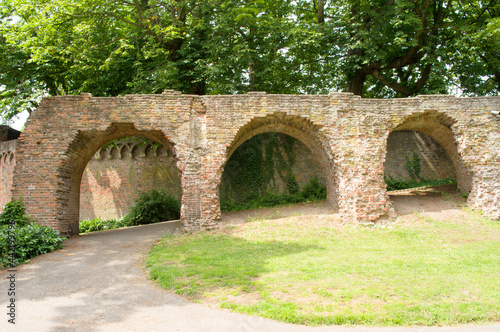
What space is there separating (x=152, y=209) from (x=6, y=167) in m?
9.72

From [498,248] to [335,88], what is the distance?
1180cm

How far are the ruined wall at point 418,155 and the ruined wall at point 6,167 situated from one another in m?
20.4

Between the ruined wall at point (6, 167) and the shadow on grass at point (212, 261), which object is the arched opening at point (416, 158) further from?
the ruined wall at point (6, 167)

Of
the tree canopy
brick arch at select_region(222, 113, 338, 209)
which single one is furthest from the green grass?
the tree canopy

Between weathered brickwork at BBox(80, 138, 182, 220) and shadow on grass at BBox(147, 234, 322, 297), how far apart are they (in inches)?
356

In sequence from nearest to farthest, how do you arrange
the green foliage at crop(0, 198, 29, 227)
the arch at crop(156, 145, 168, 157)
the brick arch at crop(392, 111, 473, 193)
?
the green foliage at crop(0, 198, 29, 227)
the brick arch at crop(392, 111, 473, 193)
the arch at crop(156, 145, 168, 157)

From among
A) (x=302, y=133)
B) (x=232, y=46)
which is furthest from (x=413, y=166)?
(x=232, y=46)

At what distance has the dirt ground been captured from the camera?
11586 millimetres

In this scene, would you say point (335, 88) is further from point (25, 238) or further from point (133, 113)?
point (25, 238)

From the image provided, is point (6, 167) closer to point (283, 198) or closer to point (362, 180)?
point (283, 198)

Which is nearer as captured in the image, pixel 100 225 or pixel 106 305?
pixel 106 305

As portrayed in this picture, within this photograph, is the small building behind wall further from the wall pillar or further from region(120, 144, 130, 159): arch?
the wall pillar

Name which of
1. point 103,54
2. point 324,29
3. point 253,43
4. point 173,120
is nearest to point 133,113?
point 173,120

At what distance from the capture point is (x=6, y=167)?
19.0 m
